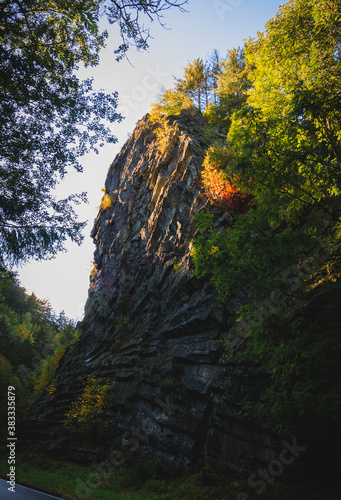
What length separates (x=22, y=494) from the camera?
7980 millimetres

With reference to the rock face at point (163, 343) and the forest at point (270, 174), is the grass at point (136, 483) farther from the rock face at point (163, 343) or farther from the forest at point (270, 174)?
the forest at point (270, 174)

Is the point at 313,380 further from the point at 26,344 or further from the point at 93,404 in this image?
the point at 26,344

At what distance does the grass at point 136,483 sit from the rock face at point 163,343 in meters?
0.60

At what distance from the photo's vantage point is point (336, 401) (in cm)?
410

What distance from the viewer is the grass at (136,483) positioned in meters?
7.20

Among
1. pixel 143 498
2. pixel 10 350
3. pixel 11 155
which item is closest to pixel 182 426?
pixel 143 498

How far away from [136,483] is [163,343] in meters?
5.66

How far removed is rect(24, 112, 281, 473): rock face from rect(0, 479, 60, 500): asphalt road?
3.61 meters

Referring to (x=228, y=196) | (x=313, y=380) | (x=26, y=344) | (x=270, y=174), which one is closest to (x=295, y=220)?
(x=270, y=174)

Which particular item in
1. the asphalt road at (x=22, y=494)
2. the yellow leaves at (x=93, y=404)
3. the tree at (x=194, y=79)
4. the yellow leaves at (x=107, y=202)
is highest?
the tree at (x=194, y=79)

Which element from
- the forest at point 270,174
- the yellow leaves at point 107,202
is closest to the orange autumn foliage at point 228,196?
the forest at point 270,174

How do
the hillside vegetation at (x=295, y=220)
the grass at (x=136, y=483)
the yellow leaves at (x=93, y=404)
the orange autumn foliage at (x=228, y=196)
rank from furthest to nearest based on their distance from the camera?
the orange autumn foliage at (x=228, y=196)
the yellow leaves at (x=93, y=404)
the grass at (x=136, y=483)
the hillside vegetation at (x=295, y=220)

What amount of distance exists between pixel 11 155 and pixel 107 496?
483 inches

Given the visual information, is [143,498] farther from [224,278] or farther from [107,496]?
[224,278]
